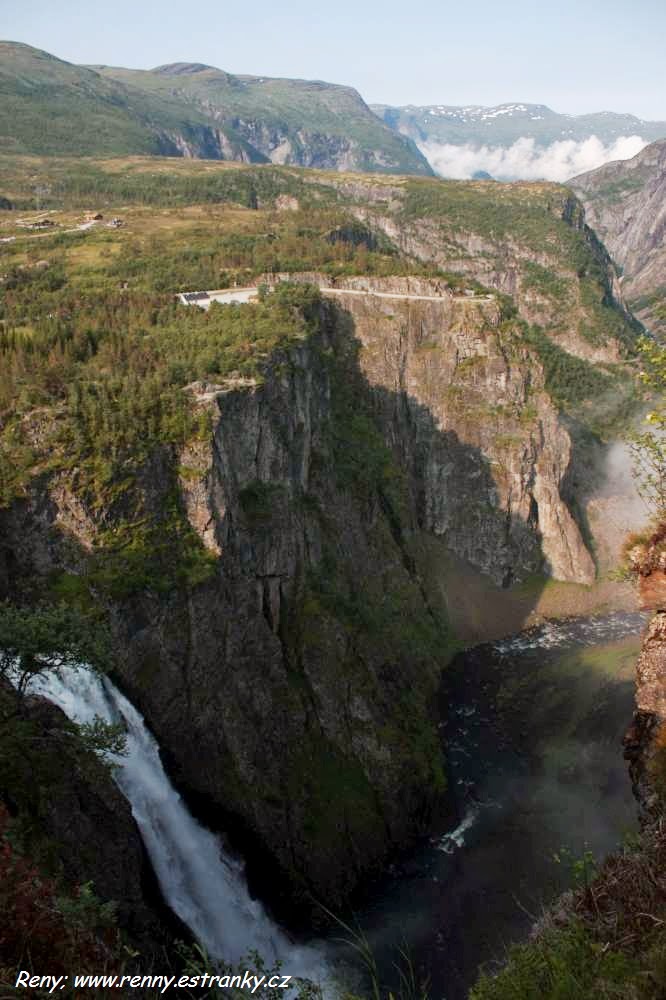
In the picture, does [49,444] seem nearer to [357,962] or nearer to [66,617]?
[66,617]

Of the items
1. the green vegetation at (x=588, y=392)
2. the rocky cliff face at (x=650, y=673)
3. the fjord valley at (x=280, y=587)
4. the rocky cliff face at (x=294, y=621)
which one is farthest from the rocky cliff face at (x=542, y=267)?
the rocky cliff face at (x=650, y=673)

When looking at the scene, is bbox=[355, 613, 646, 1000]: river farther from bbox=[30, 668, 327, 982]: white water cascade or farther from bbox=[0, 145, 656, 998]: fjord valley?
bbox=[30, 668, 327, 982]: white water cascade

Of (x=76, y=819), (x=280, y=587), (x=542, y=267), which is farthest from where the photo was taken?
(x=542, y=267)

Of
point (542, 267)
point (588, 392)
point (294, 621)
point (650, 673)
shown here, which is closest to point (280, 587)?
point (294, 621)

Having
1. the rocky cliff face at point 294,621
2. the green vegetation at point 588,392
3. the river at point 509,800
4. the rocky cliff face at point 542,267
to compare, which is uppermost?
the rocky cliff face at point 542,267

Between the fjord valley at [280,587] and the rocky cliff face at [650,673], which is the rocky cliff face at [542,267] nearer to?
the fjord valley at [280,587]

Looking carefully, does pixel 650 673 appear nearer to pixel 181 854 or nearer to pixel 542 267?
pixel 181 854
